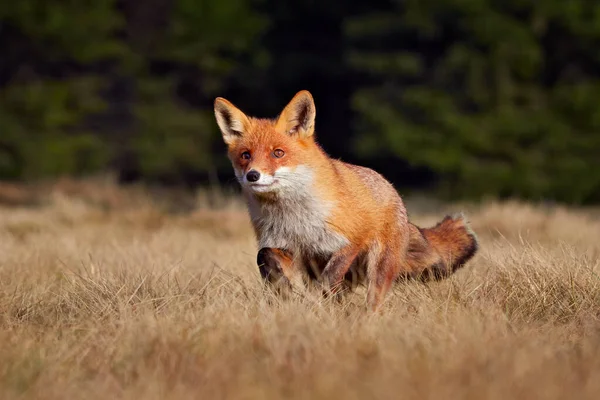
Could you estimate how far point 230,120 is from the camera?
6504mm

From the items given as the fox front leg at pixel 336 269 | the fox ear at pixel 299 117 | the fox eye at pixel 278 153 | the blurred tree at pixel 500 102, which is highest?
the fox ear at pixel 299 117

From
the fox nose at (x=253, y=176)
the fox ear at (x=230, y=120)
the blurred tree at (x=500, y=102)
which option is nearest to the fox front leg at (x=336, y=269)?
the fox nose at (x=253, y=176)

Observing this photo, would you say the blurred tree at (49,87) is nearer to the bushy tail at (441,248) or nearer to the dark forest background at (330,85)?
the dark forest background at (330,85)

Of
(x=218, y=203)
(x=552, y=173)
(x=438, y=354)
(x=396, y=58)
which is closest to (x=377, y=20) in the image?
(x=396, y=58)

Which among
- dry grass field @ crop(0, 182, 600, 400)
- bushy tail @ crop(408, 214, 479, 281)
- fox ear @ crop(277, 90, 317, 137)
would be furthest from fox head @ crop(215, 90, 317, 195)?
bushy tail @ crop(408, 214, 479, 281)

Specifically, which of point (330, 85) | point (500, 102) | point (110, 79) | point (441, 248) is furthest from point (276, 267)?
point (330, 85)

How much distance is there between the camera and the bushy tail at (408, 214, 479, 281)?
6746 mm

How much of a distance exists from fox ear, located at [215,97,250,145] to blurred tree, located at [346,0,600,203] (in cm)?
1340

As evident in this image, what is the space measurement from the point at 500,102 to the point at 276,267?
576 inches

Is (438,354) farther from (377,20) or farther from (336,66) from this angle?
(336,66)

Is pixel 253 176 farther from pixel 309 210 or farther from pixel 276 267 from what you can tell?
pixel 276 267

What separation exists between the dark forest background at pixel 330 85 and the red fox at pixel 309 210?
527 inches

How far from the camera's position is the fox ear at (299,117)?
6.38m

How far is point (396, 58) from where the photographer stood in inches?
856
